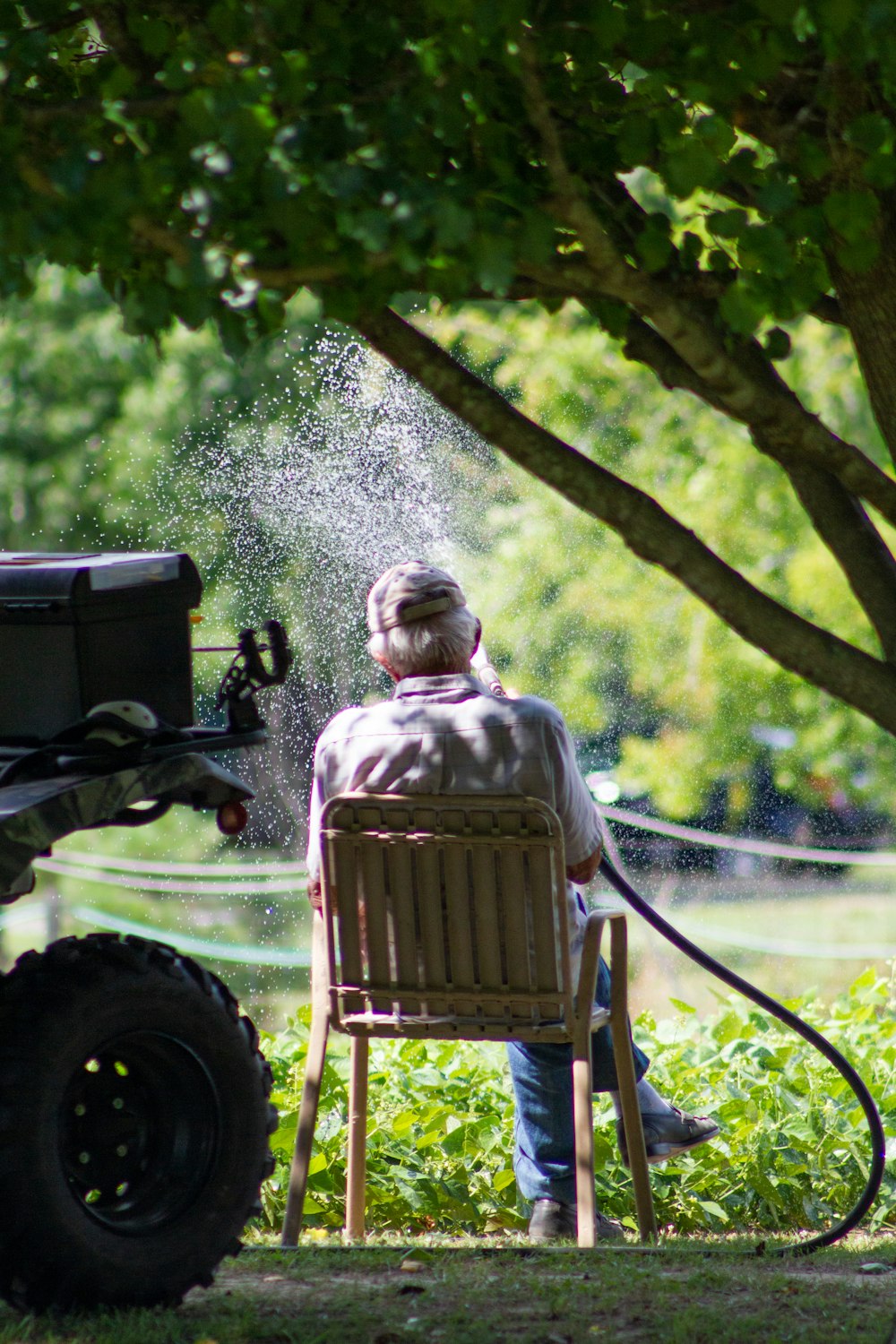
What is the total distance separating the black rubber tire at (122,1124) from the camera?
272cm

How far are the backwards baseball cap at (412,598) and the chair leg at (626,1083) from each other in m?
0.80

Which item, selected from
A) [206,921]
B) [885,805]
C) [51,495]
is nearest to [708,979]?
[885,805]

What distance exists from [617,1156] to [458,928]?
1.03 meters

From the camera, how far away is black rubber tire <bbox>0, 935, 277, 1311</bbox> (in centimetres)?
272

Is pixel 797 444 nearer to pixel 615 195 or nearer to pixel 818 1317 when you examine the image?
pixel 615 195

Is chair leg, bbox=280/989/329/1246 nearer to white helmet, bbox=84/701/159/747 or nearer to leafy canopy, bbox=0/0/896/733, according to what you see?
white helmet, bbox=84/701/159/747

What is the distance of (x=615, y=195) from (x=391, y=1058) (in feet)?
8.80

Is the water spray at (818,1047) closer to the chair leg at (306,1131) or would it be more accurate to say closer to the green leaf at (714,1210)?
the green leaf at (714,1210)

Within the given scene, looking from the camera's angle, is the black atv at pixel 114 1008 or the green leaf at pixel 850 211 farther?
the black atv at pixel 114 1008

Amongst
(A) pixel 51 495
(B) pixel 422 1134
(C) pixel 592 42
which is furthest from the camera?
(A) pixel 51 495

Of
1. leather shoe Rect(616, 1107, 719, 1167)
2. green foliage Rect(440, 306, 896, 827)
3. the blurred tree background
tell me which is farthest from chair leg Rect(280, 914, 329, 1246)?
green foliage Rect(440, 306, 896, 827)

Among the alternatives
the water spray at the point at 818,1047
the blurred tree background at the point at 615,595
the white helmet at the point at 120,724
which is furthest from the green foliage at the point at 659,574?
the white helmet at the point at 120,724

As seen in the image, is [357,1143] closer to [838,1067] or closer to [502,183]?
[838,1067]

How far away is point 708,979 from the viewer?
13242 millimetres
